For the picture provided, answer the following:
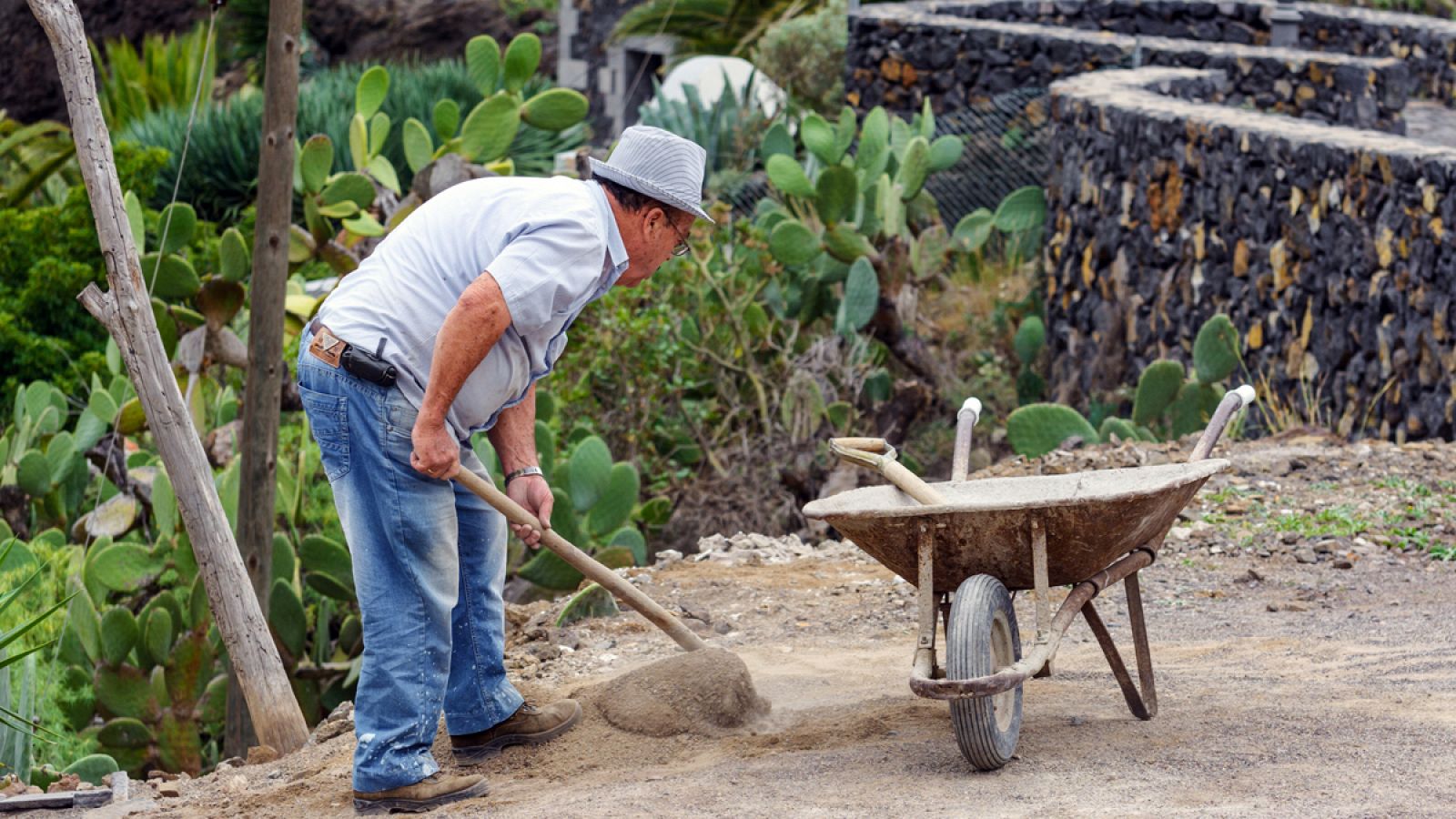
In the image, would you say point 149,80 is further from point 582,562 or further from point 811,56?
point 582,562

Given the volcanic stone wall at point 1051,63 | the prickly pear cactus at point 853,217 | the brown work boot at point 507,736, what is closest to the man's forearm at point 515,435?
the brown work boot at point 507,736

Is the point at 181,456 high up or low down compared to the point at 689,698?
up

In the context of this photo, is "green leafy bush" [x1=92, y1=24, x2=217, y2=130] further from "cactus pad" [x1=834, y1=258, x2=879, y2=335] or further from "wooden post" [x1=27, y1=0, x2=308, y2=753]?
"wooden post" [x1=27, y1=0, x2=308, y2=753]

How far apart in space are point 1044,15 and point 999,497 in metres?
10.7

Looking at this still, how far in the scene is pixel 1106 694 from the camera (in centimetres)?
415

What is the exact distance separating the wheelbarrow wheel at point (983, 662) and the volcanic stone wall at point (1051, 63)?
316 inches

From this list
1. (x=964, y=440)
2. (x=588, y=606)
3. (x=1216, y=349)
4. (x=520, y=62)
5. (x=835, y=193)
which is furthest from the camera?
(x=835, y=193)

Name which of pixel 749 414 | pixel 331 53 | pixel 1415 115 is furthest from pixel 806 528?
pixel 331 53

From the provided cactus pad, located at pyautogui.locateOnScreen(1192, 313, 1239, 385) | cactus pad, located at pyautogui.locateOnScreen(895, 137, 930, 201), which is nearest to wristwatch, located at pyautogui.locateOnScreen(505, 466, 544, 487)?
cactus pad, located at pyautogui.locateOnScreen(1192, 313, 1239, 385)

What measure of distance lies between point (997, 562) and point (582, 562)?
922mm

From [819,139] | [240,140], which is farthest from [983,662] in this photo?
[240,140]

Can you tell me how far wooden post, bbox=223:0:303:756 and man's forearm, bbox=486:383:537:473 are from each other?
156 cm

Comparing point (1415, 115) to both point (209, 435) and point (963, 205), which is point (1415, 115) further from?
point (209, 435)

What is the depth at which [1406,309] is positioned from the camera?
22.3 ft
